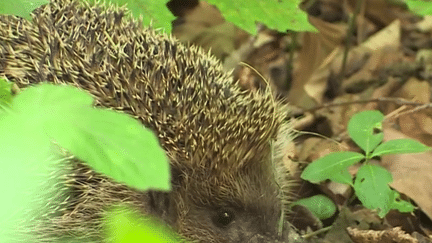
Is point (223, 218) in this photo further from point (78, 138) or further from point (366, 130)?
point (78, 138)

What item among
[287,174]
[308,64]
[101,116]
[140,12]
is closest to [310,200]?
[287,174]

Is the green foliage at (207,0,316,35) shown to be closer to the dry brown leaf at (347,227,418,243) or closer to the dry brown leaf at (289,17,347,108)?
the dry brown leaf at (347,227,418,243)

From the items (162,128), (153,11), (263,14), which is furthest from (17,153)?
(263,14)

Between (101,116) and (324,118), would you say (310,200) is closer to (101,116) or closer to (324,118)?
(324,118)

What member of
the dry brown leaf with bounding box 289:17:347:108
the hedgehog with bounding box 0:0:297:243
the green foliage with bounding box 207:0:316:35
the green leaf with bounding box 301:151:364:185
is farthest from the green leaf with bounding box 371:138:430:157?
the dry brown leaf with bounding box 289:17:347:108

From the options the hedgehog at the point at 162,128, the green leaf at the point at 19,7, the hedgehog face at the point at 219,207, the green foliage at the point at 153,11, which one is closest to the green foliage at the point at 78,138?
the green leaf at the point at 19,7

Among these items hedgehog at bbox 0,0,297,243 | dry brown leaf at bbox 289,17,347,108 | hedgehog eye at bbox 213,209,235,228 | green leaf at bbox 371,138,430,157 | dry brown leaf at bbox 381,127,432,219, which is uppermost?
hedgehog at bbox 0,0,297,243

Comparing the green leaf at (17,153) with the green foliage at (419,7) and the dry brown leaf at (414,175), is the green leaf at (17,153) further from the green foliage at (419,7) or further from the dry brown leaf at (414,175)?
the green foliage at (419,7)
